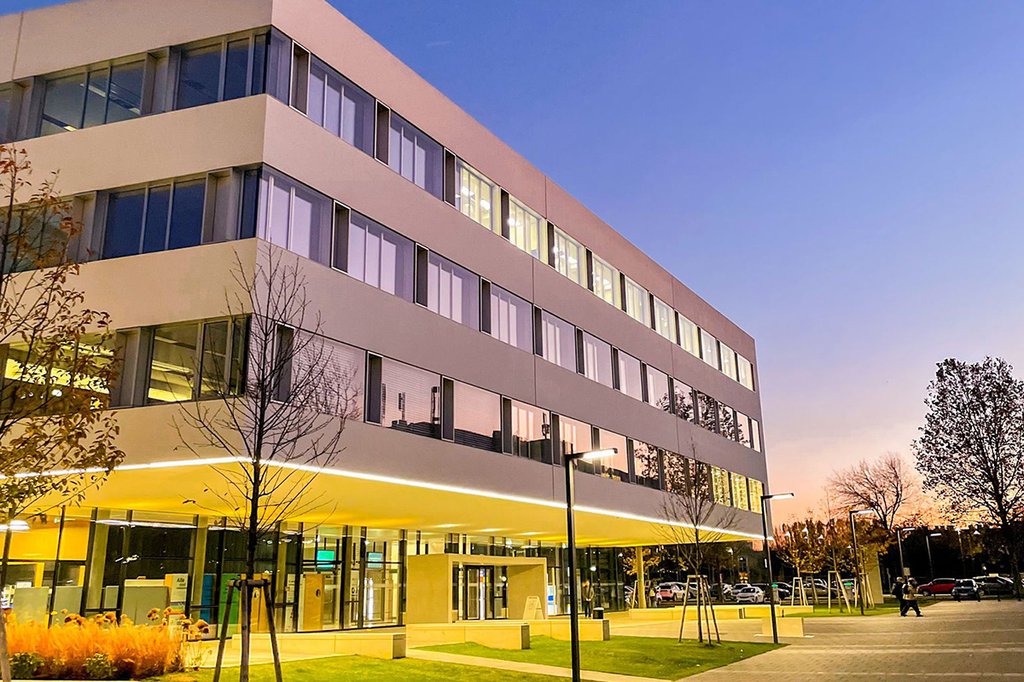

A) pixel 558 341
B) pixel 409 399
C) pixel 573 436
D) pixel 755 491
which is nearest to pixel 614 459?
pixel 573 436

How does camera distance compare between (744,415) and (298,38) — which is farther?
(744,415)

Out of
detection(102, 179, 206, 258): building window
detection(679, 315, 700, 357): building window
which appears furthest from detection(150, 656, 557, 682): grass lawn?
detection(679, 315, 700, 357): building window

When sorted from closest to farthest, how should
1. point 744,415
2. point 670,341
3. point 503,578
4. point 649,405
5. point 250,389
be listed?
point 250,389 < point 503,578 < point 649,405 < point 670,341 < point 744,415

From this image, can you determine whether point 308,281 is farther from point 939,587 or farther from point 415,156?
point 939,587

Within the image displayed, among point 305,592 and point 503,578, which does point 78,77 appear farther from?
point 503,578

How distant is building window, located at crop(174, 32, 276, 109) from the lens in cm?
2367

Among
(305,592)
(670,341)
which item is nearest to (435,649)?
(305,592)

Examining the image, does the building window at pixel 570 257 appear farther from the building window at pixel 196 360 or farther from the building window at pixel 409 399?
the building window at pixel 196 360

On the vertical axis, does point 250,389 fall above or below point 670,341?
below

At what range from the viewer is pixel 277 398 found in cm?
2150

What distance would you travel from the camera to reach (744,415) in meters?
60.6

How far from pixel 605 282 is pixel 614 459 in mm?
8385

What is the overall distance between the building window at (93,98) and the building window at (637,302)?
26.0 meters

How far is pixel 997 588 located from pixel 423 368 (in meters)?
72.5
